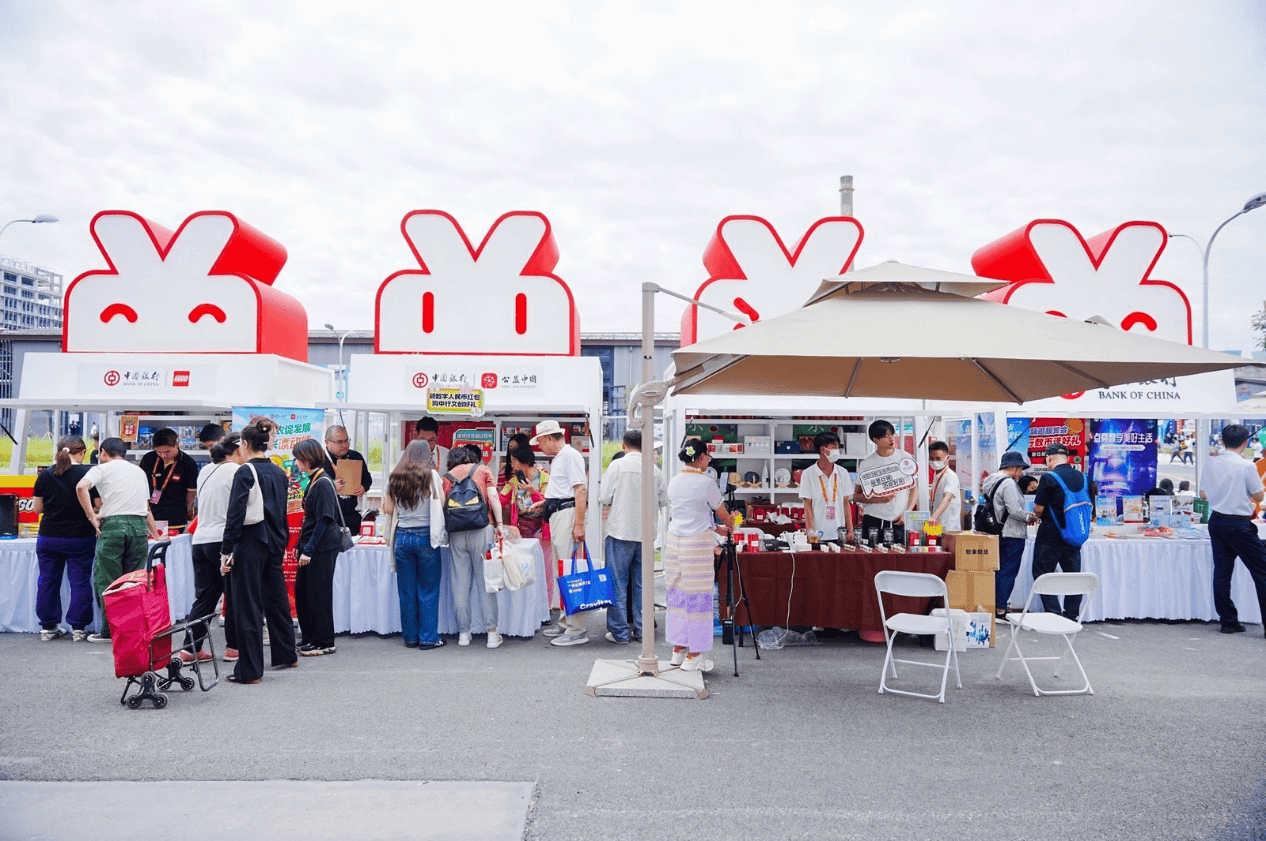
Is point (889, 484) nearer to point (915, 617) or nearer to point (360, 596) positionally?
point (915, 617)

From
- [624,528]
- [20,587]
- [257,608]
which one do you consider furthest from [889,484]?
[20,587]

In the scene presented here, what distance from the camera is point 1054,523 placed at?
692 cm

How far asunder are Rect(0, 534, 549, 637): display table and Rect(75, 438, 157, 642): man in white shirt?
0.43 meters

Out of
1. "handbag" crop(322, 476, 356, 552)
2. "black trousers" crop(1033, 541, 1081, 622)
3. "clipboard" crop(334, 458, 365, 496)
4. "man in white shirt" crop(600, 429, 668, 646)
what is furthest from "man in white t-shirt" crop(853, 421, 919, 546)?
"clipboard" crop(334, 458, 365, 496)

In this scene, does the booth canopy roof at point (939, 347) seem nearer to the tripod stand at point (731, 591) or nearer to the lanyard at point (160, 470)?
the tripod stand at point (731, 591)

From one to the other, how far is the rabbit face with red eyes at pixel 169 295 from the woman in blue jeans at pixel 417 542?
10.7 ft

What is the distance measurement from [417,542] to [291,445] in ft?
5.47

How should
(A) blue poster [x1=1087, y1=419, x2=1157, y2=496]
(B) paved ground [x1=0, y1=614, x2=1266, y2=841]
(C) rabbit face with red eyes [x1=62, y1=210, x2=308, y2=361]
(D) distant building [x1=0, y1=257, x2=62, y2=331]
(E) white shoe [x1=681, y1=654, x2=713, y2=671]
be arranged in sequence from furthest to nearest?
(D) distant building [x1=0, y1=257, x2=62, y2=331]
(A) blue poster [x1=1087, y1=419, x2=1157, y2=496]
(C) rabbit face with red eyes [x1=62, y1=210, x2=308, y2=361]
(E) white shoe [x1=681, y1=654, x2=713, y2=671]
(B) paved ground [x1=0, y1=614, x2=1266, y2=841]

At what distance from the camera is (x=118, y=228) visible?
8523 millimetres

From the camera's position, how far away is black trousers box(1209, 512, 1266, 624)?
21.7 ft

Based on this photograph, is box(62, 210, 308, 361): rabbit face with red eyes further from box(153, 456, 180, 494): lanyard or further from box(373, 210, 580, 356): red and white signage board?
box(153, 456, 180, 494): lanyard

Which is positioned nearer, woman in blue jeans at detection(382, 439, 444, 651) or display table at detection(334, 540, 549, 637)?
woman in blue jeans at detection(382, 439, 444, 651)

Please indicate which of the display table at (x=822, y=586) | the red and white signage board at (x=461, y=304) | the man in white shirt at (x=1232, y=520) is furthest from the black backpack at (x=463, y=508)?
the man in white shirt at (x=1232, y=520)

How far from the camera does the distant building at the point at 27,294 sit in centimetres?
5619
